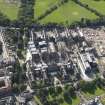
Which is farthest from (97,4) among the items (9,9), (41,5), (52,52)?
(52,52)

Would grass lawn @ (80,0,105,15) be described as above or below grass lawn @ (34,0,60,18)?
below

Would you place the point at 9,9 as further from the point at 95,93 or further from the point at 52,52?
the point at 95,93

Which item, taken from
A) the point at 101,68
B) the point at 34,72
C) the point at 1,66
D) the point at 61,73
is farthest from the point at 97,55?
the point at 1,66

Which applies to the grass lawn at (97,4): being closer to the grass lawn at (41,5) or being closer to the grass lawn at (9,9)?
the grass lawn at (41,5)

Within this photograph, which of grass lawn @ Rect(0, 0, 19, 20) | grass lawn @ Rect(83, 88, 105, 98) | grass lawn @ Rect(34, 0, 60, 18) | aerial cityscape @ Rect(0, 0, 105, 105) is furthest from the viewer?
grass lawn @ Rect(34, 0, 60, 18)

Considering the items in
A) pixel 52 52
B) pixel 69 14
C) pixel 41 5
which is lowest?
pixel 52 52

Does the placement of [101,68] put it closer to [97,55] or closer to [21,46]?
[97,55]

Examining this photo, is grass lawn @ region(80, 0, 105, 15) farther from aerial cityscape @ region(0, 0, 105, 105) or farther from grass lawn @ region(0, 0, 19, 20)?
grass lawn @ region(0, 0, 19, 20)

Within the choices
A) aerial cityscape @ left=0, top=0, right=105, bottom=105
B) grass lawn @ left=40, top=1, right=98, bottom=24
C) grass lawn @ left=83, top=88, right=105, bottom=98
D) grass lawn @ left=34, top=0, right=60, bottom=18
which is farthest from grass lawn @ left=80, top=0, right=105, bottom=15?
grass lawn @ left=83, top=88, right=105, bottom=98
